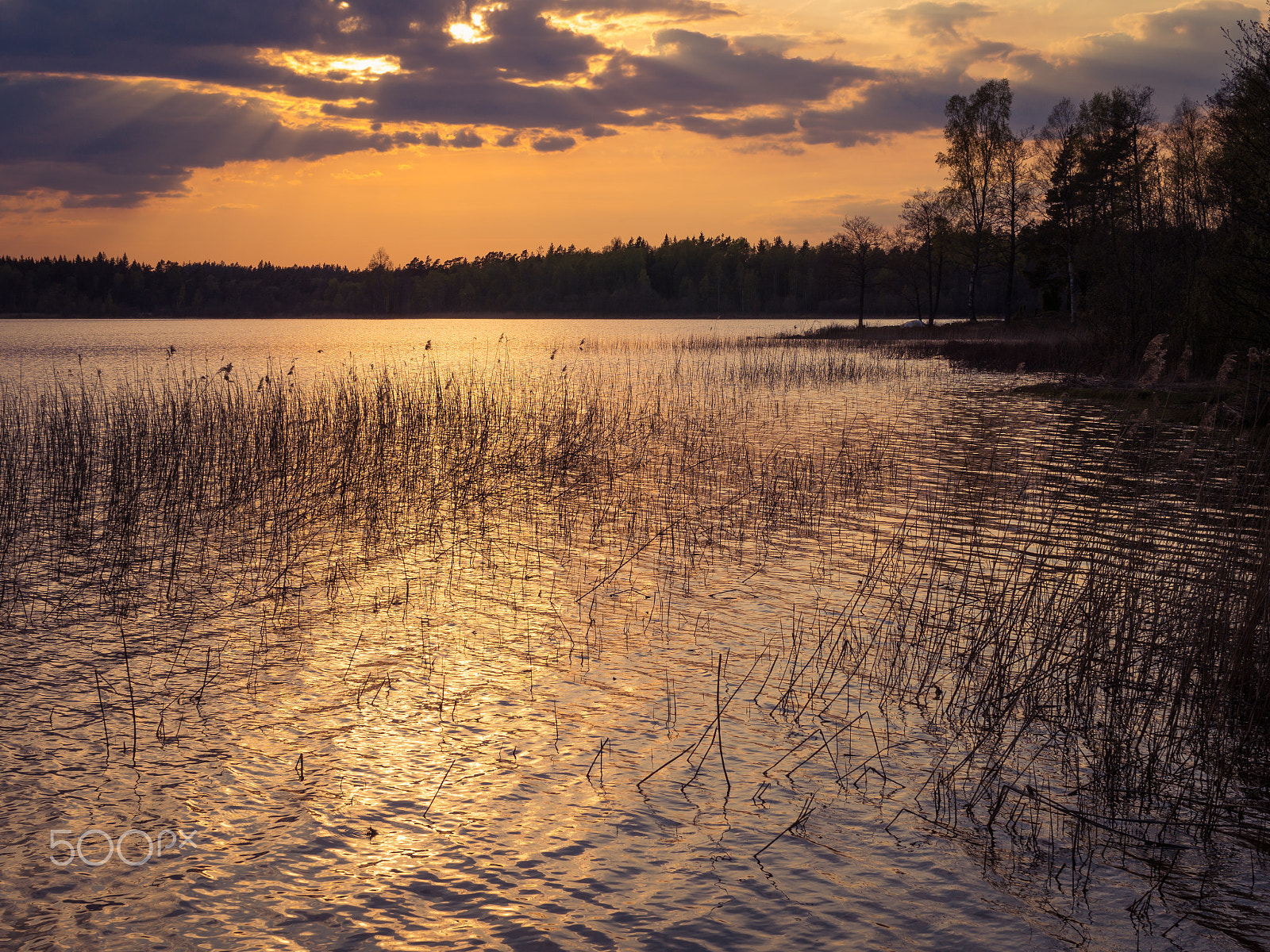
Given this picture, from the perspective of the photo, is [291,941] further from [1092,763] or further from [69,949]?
[1092,763]

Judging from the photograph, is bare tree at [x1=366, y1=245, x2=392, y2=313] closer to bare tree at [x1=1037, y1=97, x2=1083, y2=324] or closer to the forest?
the forest

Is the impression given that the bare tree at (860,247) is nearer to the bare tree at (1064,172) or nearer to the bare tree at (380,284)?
the bare tree at (1064,172)

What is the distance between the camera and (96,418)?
17297 millimetres

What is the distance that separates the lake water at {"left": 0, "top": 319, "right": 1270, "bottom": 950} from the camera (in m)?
3.78

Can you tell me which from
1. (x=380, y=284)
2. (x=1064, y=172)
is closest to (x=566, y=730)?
(x=1064, y=172)

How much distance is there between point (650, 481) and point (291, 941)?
10.6 m

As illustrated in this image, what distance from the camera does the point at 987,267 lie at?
7150cm

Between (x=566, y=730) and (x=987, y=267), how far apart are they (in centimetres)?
7500

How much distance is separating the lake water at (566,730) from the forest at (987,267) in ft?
32.3

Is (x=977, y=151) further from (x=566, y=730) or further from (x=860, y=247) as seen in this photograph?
(x=566, y=730)

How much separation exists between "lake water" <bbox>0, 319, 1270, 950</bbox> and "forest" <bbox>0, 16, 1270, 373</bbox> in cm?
985

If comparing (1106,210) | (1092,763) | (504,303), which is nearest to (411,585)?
(1092,763)

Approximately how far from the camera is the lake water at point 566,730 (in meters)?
3.78

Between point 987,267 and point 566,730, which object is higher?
point 987,267
